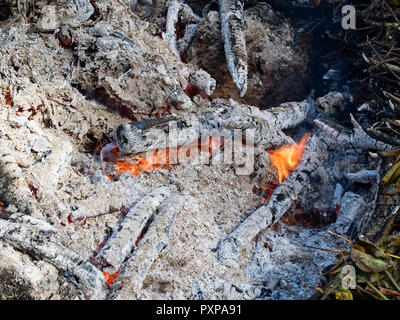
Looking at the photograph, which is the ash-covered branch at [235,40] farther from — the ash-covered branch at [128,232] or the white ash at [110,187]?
the ash-covered branch at [128,232]

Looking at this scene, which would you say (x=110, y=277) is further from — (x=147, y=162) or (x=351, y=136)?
(x=351, y=136)

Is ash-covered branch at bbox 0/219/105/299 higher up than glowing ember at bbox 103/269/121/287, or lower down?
higher up

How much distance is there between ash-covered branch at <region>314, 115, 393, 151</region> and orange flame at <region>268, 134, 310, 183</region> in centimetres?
35

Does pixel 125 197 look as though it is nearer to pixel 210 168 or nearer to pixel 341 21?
pixel 210 168

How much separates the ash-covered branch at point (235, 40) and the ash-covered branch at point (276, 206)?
1025 millimetres

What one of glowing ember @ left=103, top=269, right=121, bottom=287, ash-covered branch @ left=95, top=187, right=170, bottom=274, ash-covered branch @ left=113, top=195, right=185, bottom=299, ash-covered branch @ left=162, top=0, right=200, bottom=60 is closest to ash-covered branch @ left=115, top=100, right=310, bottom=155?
ash-covered branch @ left=95, top=187, right=170, bottom=274

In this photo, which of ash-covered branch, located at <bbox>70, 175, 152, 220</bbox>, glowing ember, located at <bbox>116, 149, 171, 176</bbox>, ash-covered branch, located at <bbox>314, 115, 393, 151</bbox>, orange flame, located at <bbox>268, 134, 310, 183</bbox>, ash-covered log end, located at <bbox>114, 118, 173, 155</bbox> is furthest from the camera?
orange flame, located at <bbox>268, 134, 310, 183</bbox>

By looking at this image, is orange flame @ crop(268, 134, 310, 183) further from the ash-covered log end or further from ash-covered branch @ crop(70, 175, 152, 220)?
ash-covered branch @ crop(70, 175, 152, 220)

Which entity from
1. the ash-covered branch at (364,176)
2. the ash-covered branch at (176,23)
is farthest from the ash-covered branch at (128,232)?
the ash-covered branch at (176,23)

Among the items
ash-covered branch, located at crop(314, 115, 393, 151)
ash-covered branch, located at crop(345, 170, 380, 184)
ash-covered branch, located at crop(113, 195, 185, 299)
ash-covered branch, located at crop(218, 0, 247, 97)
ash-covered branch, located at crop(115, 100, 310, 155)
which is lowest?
ash-covered branch, located at crop(113, 195, 185, 299)

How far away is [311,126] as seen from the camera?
4727 mm

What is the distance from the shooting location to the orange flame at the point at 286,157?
13.5 ft

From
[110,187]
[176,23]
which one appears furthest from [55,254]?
[176,23]

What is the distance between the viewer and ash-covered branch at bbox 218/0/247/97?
422 centimetres
